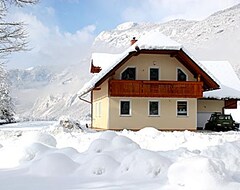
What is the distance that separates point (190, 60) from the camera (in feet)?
87.8

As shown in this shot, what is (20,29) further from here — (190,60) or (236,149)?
(190,60)

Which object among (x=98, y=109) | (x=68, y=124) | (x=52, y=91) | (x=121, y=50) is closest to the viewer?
(x=68, y=124)

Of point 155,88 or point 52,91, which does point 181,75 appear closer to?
point 155,88

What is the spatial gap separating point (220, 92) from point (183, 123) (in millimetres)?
5352

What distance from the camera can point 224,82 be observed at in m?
32.9

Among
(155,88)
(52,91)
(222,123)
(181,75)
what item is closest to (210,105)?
(222,123)

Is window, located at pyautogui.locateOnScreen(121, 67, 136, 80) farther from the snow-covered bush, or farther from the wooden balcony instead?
the snow-covered bush

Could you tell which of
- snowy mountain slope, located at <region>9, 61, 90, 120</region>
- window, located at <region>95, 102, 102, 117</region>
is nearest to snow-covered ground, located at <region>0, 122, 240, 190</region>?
window, located at <region>95, 102, 102, 117</region>

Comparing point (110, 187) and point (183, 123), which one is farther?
point (183, 123)

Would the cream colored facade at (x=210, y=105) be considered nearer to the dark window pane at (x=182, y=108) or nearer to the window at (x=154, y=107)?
the dark window pane at (x=182, y=108)

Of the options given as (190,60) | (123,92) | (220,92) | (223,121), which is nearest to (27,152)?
(123,92)

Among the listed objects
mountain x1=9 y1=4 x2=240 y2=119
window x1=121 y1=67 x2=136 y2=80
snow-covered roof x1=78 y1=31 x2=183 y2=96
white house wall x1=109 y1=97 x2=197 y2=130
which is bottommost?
white house wall x1=109 y1=97 x2=197 y2=130

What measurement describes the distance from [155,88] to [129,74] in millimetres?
2178

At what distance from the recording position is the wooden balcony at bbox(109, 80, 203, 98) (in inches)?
1029
